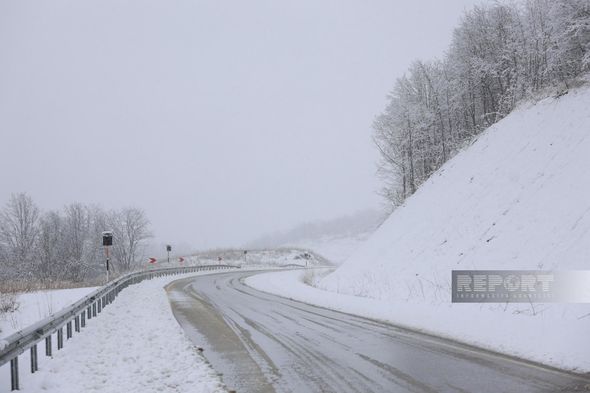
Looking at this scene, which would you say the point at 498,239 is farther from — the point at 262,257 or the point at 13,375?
the point at 262,257

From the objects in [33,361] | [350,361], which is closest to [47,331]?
[33,361]

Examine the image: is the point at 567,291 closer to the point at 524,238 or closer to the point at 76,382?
the point at 524,238

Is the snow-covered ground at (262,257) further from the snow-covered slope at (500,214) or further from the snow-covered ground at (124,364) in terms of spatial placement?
the snow-covered ground at (124,364)

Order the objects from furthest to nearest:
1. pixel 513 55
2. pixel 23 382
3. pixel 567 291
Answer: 1. pixel 513 55
2. pixel 567 291
3. pixel 23 382

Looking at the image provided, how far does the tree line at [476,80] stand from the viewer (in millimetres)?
24844

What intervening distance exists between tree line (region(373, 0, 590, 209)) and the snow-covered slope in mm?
2829

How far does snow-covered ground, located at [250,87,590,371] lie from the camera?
10.3m

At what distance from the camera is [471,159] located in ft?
89.8

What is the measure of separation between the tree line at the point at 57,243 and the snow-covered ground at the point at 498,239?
44.4m

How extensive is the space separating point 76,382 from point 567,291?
37.0ft

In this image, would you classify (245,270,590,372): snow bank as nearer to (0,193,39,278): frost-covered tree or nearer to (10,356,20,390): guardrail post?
(10,356,20,390): guardrail post

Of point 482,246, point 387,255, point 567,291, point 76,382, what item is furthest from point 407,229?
point 76,382

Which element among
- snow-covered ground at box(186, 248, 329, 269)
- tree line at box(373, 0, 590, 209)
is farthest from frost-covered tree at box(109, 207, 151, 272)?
tree line at box(373, 0, 590, 209)

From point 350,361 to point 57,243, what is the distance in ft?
248
